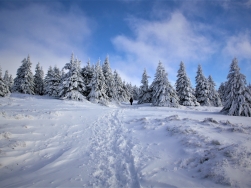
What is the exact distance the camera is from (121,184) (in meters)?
3.89

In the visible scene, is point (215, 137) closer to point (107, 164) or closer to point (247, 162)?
point (247, 162)

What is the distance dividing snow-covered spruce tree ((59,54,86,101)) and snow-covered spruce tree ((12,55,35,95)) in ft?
54.5

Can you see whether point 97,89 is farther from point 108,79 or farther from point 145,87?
point 145,87

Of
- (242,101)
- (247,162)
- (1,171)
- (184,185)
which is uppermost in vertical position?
(242,101)

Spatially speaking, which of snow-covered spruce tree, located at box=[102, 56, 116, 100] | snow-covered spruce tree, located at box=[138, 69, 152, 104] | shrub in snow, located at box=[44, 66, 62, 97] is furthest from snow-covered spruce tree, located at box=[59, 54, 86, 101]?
snow-covered spruce tree, located at box=[138, 69, 152, 104]

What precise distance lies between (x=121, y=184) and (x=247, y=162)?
13.2 ft

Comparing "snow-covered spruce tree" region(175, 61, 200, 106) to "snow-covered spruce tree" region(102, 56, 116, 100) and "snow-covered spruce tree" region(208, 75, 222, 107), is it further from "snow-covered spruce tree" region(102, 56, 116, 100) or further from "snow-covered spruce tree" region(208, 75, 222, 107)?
"snow-covered spruce tree" region(102, 56, 116, 100)

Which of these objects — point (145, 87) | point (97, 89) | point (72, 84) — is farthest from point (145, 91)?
point (72, 84)

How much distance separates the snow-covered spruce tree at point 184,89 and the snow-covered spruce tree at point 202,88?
5.69 metres

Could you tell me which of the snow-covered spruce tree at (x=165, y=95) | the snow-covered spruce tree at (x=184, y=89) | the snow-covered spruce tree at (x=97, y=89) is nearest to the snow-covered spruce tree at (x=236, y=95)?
the snow-covered spruce tree at (x=165, y=95)

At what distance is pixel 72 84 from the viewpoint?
2453 cm

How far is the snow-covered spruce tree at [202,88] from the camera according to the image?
104 feet

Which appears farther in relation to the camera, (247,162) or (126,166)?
(126,166)

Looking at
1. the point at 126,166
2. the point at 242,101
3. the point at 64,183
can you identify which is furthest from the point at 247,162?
the point at 242,101
